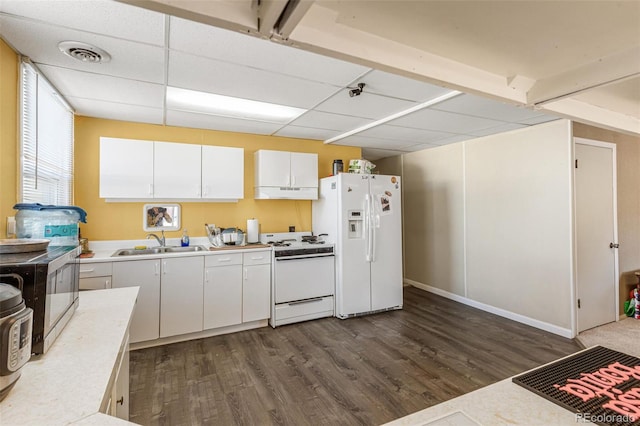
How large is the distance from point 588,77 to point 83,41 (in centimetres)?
272

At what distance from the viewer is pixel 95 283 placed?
289cm

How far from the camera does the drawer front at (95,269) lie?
2846 millimetres

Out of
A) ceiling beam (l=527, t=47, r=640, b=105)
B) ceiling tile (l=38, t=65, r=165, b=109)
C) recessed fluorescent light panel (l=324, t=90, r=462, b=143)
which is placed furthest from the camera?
recessed fluorescent light panel (l=324, t=90, r=462, b=143)

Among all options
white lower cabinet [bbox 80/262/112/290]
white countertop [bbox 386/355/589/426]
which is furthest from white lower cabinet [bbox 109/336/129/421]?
white lower cabinet [bbox 80/262/112/290]

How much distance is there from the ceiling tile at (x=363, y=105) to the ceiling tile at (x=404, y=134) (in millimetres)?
510

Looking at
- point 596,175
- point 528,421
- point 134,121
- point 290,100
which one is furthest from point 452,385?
point 134,121

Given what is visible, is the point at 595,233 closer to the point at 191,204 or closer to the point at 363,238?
the point at 363,238

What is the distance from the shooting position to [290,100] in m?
2.83

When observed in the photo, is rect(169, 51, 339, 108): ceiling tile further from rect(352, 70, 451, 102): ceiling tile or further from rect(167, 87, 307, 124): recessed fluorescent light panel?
rect(352, 70, 451, 102): ceiling tile

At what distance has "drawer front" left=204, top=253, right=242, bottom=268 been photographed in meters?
3.36

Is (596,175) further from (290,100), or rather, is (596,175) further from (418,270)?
(290,100)

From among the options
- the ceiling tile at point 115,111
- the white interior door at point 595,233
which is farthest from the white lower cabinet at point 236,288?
the white interior door at point 595,233

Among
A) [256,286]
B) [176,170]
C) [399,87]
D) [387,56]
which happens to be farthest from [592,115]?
[176,170]

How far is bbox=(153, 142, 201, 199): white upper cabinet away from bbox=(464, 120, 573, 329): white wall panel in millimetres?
3691
